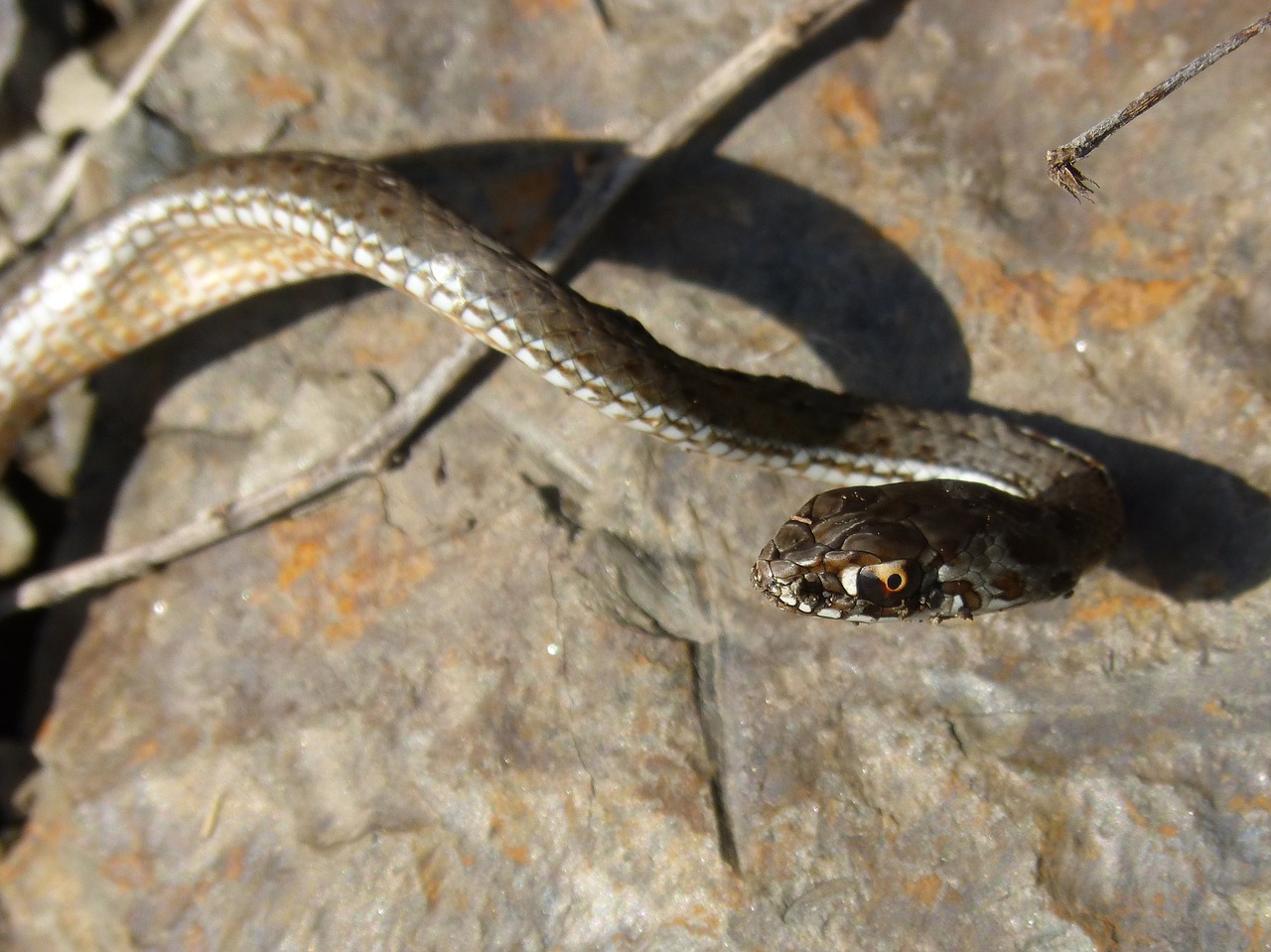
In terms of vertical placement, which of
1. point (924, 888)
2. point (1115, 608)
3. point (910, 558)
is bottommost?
point (924, 888)

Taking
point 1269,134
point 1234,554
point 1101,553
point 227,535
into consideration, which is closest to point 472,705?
point 227,535

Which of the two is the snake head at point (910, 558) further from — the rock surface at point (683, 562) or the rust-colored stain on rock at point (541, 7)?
the rust-colored stain on rock at point (541, 7)

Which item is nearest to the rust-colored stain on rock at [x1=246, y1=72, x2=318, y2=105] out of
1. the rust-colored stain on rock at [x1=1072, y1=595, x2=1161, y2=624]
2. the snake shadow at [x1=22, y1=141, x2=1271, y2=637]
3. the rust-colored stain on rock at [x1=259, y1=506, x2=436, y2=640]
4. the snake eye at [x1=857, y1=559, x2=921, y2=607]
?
the snake shadow at [x1=22, y1=141, x2=1271, y2=637]

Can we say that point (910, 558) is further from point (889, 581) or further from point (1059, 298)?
point (1059, 298)

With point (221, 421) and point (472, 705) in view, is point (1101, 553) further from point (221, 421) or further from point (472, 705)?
point (221, 421)

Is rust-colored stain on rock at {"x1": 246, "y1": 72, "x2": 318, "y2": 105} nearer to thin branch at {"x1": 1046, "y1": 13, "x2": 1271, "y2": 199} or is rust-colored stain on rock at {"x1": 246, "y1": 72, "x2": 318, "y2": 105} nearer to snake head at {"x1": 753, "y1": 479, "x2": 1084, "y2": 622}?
snake head at {"x1": 753, "y1": 479, "x2": 1084, "y2": 622}

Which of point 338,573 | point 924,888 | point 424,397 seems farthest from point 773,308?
point 924,888

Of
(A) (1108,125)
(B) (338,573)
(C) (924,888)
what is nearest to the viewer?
(A) (1108,125)

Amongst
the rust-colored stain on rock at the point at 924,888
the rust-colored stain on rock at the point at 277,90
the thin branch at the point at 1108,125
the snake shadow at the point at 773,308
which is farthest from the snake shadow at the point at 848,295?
the rust-colored stain on rock at the point at 924,888
